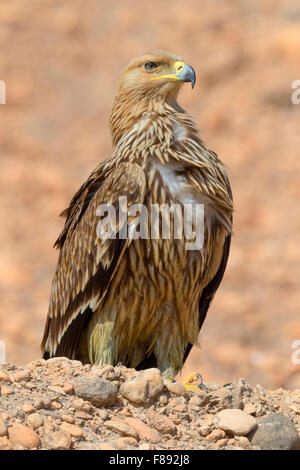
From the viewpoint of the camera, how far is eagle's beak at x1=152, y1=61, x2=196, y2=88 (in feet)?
20.8

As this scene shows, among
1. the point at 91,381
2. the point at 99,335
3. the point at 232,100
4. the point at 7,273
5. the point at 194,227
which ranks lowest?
the point at 91,381

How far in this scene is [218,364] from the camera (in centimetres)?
1423

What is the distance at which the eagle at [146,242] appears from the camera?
598cm

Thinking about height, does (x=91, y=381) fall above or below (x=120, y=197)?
below

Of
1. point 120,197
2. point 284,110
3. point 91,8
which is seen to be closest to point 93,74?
point 91,8

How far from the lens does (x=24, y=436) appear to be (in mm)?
4246

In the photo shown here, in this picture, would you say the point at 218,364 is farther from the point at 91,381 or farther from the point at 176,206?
the point at 91,381

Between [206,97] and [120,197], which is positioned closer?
[120,197]

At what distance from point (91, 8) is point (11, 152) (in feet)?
14.6

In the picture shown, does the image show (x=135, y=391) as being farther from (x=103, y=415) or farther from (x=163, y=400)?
(x=103, y=415)

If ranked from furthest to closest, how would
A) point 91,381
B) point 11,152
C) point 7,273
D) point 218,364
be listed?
point 11,152, point 7,273, point 218,364, point 91,381
